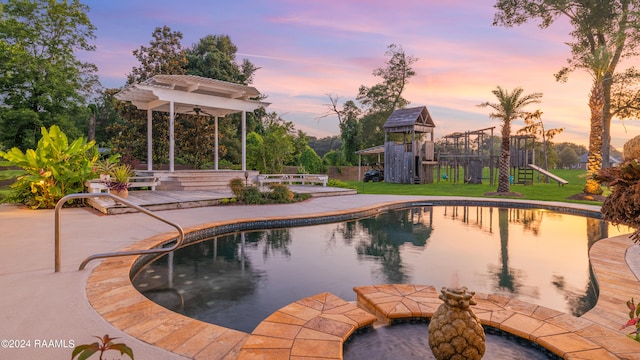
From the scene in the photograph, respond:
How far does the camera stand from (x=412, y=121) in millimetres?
23141

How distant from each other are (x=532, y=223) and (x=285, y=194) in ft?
24.2

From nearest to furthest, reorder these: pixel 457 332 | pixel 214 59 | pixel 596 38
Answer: pixel 457 332 < pixel 596 38 < pixel 214 59

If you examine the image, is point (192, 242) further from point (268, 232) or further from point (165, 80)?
point (165, 80)

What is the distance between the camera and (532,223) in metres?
9.23

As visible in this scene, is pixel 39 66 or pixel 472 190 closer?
pixel 472 190

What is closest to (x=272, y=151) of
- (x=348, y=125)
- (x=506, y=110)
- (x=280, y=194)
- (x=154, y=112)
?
(x=154, y=112)

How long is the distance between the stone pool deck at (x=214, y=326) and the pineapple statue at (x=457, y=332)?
69 centimetres

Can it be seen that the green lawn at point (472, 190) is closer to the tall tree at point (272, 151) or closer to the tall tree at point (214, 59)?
the tall tree at point (272, 151)

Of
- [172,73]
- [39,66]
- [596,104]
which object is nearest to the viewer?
[596,104]

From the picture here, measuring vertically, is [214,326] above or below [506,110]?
below

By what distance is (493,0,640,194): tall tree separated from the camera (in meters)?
15.4

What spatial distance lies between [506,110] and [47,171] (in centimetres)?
1924

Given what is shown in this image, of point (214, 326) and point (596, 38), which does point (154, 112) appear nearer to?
point (214, 326)

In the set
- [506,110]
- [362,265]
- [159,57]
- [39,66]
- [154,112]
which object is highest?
[159,57]
